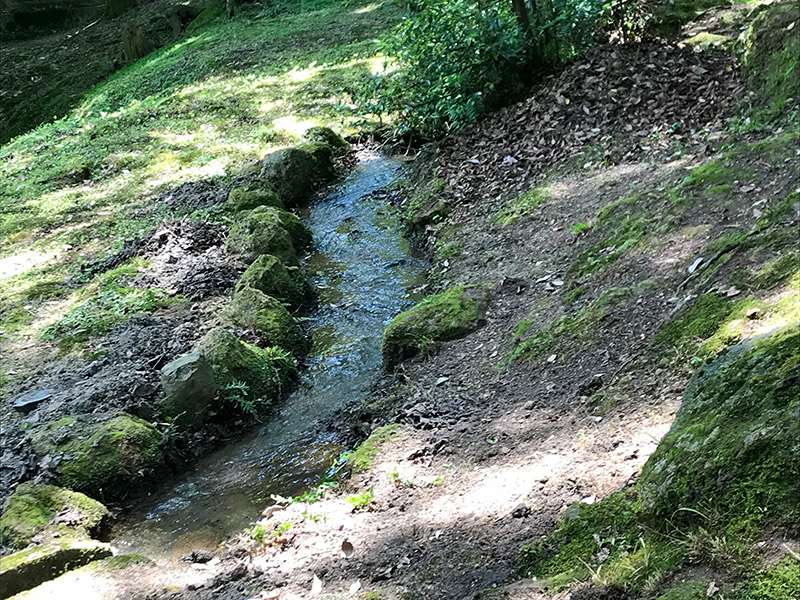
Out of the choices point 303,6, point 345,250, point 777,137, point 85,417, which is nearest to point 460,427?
point 85,417

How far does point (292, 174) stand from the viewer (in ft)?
31.6

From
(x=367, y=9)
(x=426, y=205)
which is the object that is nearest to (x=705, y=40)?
(x=426, y=205)

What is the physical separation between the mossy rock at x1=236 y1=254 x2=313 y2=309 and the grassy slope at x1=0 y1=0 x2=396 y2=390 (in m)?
1.05

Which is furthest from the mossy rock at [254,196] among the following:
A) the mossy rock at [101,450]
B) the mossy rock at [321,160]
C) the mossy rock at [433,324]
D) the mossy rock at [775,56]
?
the mossy rock at [775,56]

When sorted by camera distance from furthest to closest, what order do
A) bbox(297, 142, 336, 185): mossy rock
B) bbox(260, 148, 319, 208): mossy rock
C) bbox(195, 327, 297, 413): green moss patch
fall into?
1. bbox(297, 142, 336, 185): mossy rock
2. bbox(260, 148, 319, 208): mossy rock
3. bbox(195, 327, 297, 413): green moss patch

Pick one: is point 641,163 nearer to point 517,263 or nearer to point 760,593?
point 517,263

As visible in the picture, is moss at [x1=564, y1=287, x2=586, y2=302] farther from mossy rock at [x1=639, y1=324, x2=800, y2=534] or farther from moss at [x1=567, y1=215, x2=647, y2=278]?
mossy rock at [x1=639, y1=324, x2=800, y2=534]

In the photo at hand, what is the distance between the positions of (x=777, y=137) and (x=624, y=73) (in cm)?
272

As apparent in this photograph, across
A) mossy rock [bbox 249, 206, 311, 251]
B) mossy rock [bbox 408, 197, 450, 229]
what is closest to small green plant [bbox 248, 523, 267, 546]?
mossy rock [bbox 408, 197, 450, 229]

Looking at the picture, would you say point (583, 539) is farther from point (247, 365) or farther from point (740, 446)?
point (247, 365)

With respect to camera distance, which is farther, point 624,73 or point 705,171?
point 624,73

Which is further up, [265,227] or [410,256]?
[265,227]

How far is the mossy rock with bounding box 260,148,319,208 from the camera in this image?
959 centimetres

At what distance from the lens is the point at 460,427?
4430 mm
